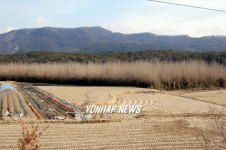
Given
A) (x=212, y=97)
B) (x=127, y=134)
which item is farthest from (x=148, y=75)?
(x=127, y=134)

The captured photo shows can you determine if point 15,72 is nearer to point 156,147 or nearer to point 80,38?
point 156,147

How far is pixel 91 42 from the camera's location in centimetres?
8556

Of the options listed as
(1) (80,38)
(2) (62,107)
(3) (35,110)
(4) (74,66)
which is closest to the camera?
(3) (35,110)

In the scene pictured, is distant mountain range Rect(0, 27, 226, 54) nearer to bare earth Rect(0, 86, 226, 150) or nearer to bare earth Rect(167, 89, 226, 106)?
bare earth Rect(167, 89, 226, 106)

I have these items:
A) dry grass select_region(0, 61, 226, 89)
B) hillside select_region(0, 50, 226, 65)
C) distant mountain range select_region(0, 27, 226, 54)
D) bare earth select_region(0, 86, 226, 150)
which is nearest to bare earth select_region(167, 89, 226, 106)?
dry grass select_region(0, 61, 226, 89)

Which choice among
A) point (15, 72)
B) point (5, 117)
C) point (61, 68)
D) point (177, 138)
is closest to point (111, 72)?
point (61, 68)

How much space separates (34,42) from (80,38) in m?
22.2

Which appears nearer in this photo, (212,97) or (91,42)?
(212,97)

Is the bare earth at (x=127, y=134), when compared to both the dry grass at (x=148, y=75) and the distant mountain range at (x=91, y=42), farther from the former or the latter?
the distant mountain range at (x=91, y=42)

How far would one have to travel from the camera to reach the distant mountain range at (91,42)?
58.0 m

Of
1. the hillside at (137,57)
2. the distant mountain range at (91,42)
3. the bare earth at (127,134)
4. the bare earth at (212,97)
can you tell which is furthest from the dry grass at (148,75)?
the distant mountain range at (91,42)

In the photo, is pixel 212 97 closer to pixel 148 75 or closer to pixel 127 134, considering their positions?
pixel 148 75

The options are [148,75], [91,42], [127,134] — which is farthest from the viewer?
[91,42]

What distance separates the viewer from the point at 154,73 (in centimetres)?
1130
